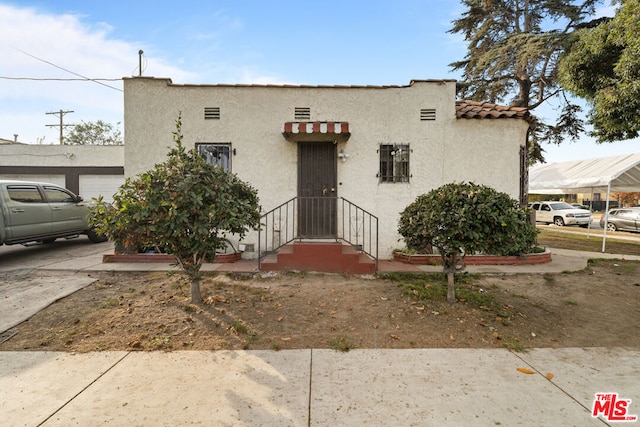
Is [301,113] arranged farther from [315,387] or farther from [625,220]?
[625,220]

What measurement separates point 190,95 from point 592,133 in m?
11.9

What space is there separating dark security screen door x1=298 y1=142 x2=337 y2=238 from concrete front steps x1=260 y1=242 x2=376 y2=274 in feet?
3.66

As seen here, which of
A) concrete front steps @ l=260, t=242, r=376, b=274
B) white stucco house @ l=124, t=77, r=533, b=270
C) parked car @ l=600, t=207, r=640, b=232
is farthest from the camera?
parked car @ l=600, t=207, r=640, b=232

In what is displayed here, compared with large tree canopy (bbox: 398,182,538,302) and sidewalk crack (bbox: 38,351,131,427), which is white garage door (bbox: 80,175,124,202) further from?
large tree canopy (bbox: 398,182,538,302)

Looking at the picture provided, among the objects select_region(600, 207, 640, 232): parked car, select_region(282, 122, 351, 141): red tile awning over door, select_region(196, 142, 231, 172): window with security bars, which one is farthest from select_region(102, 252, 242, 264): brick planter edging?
select_region(600, 207, 640, 232): parked car

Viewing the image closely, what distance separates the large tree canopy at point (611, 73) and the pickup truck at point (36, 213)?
1274 cm

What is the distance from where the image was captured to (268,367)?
2814 millimetres

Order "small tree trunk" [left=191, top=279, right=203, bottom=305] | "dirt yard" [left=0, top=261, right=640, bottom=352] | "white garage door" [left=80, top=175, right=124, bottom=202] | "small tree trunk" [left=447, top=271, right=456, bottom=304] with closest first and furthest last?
1. "dirt yard" [left=0, top=261, right=640, bottom=352]
2. "small tree trunk" [left=191, top=279, right=203, bottom=305]
3. "small tree trunk" [left=447, top=271, right=456, bottom=304]
4. "white garage door" [left=80, top=175, right=124, bottom=202]

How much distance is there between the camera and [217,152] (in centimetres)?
692

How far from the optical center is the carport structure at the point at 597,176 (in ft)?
31.9

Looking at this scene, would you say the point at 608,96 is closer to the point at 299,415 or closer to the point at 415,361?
the point at 415,361

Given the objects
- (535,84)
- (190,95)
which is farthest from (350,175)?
(535,84)

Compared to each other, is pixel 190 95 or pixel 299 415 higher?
pixel 190 95

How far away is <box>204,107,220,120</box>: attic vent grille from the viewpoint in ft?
22.4
